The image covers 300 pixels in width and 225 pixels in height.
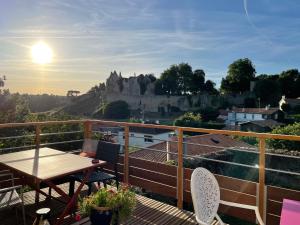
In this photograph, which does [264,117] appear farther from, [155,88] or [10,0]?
[10,0]

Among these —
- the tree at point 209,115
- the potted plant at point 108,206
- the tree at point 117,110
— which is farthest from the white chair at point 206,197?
the tree at point 117,110

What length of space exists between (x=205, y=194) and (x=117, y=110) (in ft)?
146

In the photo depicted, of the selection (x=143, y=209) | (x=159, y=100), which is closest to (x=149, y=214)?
(x=143, y=209)

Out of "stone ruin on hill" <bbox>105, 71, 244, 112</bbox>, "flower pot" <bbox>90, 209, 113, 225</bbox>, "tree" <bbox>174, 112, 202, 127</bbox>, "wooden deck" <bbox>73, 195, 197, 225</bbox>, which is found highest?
"stone ruin on hill" <bbox>105, 71, 244, 112</bbox>

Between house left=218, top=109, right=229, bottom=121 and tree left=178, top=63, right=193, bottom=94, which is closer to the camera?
house left=218, top=109, right=229, bottom=121

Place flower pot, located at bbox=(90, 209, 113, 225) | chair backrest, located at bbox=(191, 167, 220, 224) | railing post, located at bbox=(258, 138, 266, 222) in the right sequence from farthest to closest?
railing post, located at bbox=(258, 138, 266, 222) < flower pot, located at bbox=(90, 209, 113, 225) < chair backrest, located at bbox=(191, 167, 220, 224)

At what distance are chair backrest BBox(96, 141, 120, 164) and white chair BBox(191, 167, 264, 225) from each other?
1.39 meters

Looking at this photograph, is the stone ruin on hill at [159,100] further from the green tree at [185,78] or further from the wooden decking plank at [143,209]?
the wooden decking plank at [143,209]

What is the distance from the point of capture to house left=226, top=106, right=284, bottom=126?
38.2m

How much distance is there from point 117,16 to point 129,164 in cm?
731

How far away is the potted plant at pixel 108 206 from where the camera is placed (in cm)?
231

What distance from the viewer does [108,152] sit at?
3.54 metres

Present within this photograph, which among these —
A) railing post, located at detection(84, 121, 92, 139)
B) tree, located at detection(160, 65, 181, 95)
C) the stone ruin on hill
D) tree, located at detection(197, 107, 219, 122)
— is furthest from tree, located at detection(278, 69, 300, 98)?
railing post, located at detection(84, 121, 92, 139)

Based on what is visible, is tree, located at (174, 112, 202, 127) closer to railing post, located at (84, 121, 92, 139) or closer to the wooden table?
railing post, located at (84, 121, 92, 139)
